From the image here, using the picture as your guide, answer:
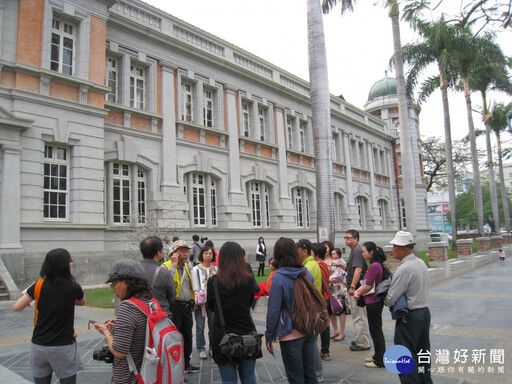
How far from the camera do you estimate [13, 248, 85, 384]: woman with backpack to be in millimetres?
3604

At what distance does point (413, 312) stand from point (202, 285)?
2947 mm

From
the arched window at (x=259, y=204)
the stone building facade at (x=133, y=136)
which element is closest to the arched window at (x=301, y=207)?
the stone building facade at (x=133, y=136)

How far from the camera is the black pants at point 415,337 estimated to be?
13.8 feet

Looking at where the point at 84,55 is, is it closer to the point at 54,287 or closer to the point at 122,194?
the point at 122,194

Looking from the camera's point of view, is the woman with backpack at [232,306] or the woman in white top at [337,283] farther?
the woman in white top at [337,283]

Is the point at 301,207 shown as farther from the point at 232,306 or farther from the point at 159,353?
the point at 159,353

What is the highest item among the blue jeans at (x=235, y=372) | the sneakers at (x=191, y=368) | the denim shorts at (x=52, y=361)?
the denim shorts at (x=52, y=361)

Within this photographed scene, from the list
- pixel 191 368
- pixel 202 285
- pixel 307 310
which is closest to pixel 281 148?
pixel 202 285

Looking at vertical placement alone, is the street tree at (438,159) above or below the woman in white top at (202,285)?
above

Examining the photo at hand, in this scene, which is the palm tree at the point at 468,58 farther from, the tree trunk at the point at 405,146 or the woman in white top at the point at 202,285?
the woman in white top at the point at 202,285

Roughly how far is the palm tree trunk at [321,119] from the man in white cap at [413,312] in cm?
765

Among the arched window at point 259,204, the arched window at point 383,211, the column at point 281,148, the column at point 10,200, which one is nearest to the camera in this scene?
the column at point 10,200

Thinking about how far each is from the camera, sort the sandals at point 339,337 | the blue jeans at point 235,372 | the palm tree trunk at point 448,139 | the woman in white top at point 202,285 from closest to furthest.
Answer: the blue jeans at point 235,372
the woman in white top at point 202,285
the sandals at point 339,337
the palm tree trunk at point 448,139

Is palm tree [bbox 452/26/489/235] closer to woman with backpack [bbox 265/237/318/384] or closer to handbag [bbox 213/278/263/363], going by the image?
woman with backpack [bbox 265/237/318/384]
